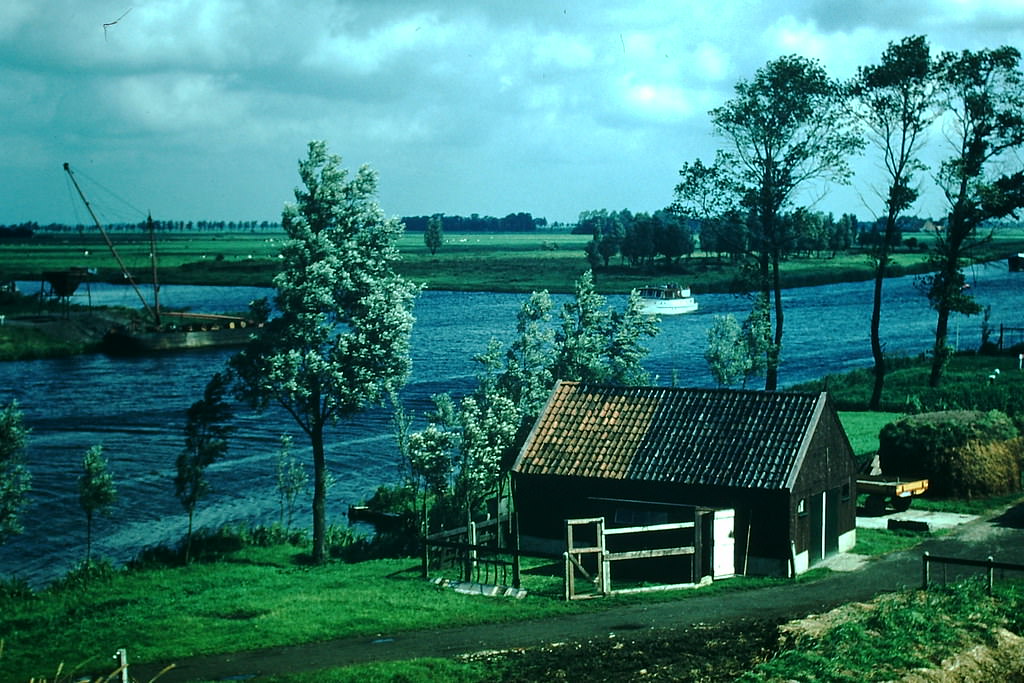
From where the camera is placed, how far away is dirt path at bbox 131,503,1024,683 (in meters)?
23.1

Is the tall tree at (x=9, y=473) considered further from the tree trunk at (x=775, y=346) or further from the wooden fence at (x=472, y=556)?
the tree trunk at (x=775, y=346)

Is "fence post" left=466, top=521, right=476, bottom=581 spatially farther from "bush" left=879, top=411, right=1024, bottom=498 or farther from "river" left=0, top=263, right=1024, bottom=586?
"bush" left=879, top=411, right=1024, bottom=498

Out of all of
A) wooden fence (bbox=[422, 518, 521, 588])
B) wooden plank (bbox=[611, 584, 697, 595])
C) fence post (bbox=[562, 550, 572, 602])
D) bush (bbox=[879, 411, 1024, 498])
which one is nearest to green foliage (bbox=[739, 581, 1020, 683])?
wooden plank (bbox=[611, 584, 697, 595])

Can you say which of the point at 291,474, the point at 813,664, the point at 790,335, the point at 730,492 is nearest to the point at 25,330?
the point at 790,335

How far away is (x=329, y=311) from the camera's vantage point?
3822cm

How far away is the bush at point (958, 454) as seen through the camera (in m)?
42.5

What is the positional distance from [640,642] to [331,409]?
1762 centimetres

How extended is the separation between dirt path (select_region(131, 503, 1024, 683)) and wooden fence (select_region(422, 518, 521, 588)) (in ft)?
12.8

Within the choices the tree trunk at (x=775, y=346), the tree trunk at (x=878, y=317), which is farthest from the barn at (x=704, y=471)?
the tree trunk at (x=878, y=317)

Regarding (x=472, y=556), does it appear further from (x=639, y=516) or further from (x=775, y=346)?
(x=775, y=346)

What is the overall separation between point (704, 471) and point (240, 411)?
5440 centimetres

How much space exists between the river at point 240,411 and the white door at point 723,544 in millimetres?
20129

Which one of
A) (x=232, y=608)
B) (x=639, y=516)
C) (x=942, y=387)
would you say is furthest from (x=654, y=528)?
(x=942, y=387)

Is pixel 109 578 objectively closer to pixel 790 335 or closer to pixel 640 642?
pixel 640 642
